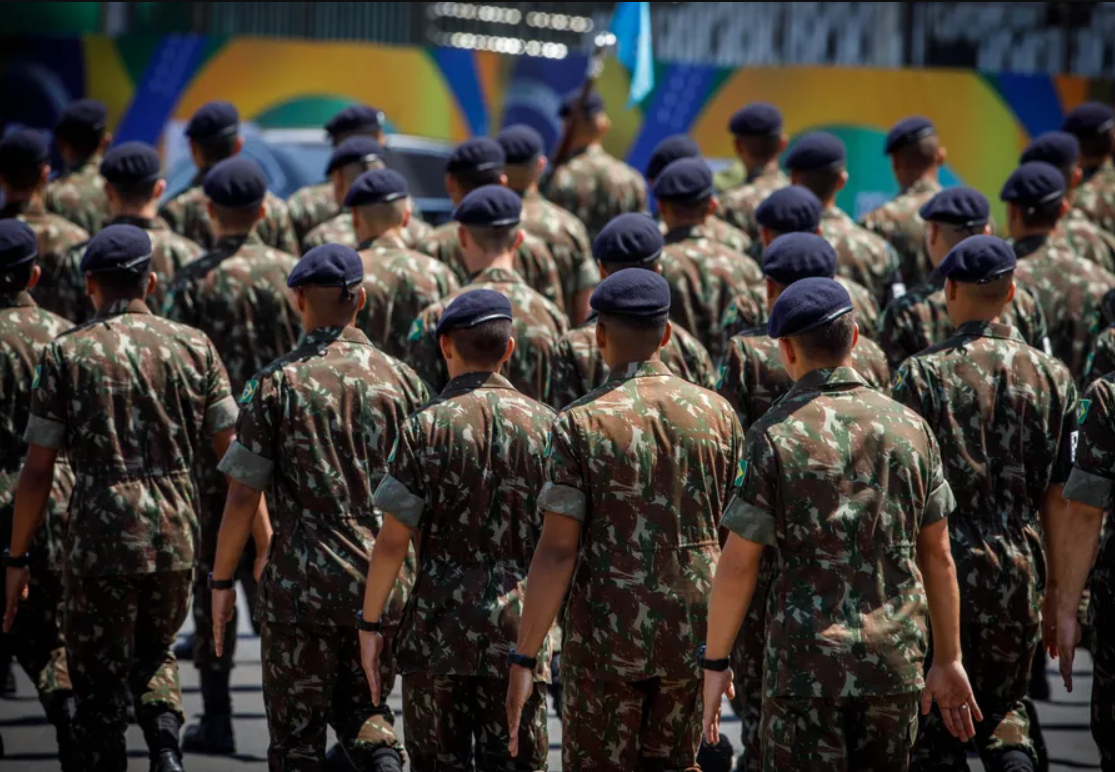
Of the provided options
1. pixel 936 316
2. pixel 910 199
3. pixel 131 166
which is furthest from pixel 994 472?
pixel 131 166

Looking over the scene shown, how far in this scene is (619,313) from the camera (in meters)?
5.44

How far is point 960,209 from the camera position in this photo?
25.2ft

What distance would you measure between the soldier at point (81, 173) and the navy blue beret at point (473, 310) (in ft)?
17.9

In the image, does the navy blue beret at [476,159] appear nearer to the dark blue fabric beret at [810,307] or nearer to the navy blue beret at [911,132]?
the navy blue beret at [911,132]

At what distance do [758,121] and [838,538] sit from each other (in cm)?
575

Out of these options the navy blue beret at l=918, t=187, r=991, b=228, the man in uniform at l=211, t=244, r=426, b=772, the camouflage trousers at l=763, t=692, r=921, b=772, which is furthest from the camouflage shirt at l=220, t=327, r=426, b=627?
the navy blue beret at l=918, t=187, r=991, b=228

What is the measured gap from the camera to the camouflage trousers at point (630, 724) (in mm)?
5312

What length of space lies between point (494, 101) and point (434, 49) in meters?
0.62

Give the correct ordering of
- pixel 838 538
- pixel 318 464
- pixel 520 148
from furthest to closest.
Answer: pixel 520 148, pixel 318 464, pixel 838 538

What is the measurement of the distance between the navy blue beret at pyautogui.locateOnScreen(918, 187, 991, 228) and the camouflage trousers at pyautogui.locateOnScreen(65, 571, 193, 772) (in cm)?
368

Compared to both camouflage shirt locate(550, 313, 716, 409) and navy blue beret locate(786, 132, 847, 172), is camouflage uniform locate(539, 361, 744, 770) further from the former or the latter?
navy blue beret locate(786, 132, 847, 172)

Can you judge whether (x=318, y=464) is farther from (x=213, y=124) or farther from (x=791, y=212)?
(x=213, y=124)

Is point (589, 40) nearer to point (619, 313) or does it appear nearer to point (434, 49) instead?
point (434, 49)

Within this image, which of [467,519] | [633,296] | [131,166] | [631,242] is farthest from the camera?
[131,166]
